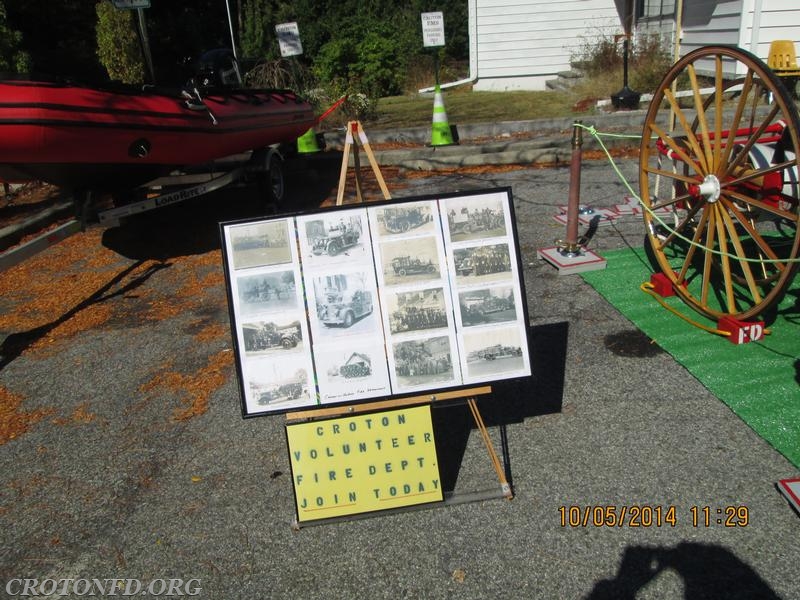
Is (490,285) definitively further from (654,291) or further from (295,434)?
(654,291)

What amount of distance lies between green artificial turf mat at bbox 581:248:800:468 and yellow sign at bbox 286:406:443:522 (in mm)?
1856

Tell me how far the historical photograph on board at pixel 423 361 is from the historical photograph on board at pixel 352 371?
0.25 ft

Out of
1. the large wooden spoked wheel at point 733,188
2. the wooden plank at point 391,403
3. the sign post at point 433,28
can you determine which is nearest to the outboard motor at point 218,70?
the sign post at point 433,28

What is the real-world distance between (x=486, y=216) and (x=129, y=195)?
583cm

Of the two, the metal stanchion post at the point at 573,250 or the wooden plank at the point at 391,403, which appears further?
the metal stanchion post at the point at 573,250

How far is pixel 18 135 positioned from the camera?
18.5ft

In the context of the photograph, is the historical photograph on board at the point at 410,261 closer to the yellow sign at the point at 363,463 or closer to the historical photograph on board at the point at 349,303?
the historical photograph on board at the point at 349,303

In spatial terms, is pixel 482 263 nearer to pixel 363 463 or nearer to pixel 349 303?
pixel 349 303

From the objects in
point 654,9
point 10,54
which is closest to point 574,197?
point 10,54

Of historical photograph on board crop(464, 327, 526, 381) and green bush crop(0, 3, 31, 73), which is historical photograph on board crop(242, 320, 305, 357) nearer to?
historical photograph on board crop(464, 327, 526, 381)

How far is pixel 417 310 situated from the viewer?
312 centimetres

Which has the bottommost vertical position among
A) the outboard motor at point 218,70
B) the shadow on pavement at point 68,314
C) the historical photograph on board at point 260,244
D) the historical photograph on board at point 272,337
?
the shadow on pavement at point 68,314

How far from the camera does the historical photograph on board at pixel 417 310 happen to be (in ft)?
10.2

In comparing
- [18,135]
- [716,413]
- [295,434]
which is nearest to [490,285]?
[295,434]
